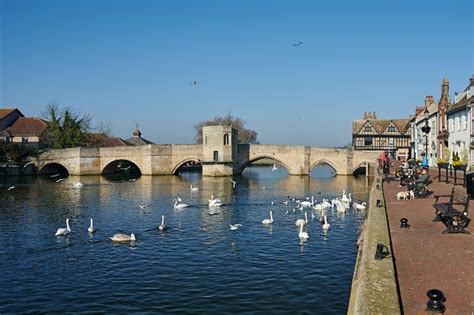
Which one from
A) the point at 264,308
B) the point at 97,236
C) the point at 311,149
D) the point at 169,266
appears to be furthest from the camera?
the point at 311,149

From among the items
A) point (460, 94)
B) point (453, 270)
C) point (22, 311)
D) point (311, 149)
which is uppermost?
point (460, 94)

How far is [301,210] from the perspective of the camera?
2966 cm

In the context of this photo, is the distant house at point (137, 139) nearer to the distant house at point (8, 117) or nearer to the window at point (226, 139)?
the distant house at point (8, 117)

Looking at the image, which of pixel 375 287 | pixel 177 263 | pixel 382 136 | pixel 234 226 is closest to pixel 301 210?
pixel 234 226

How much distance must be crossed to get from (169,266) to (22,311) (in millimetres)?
5444

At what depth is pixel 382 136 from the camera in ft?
290

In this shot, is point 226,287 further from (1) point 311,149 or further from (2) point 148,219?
(1) point 311,149

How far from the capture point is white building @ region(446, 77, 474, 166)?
33719 millimetres

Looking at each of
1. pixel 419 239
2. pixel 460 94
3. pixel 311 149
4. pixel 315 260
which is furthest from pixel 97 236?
pixel 311 149

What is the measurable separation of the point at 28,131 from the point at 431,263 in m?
86.3

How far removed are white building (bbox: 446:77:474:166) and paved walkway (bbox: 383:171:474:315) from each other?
20665 millimetres

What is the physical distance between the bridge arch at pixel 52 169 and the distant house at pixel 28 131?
923 centimetres

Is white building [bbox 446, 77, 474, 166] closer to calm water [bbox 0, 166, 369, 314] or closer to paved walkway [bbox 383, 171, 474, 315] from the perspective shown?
calm water [bbox 0, 166, 369, 314]

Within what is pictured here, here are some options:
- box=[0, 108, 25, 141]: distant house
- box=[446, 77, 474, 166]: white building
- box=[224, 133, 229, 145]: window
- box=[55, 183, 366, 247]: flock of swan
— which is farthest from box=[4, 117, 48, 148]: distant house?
box=[446, 77, 474, 166]: white building
